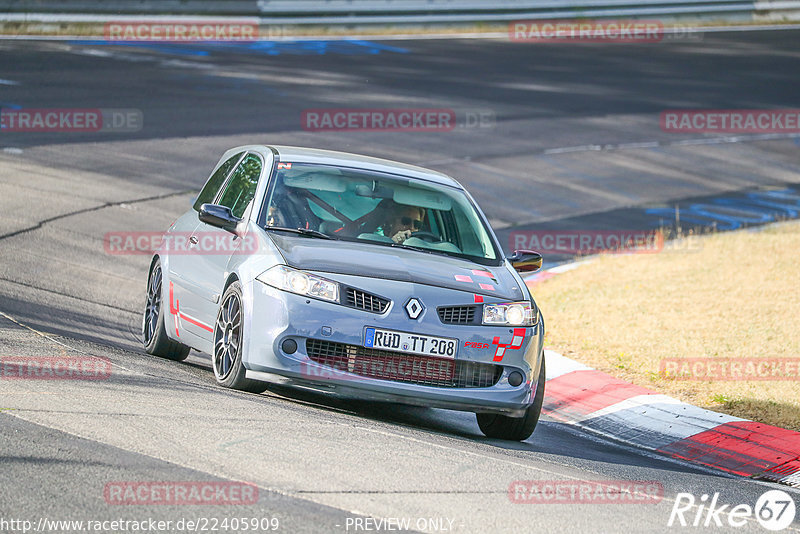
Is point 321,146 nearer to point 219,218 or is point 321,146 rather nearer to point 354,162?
point 354,162

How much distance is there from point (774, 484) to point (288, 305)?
322 cm

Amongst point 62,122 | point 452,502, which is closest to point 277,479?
point 452,502

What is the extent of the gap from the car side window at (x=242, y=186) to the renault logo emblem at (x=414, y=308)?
1787mm

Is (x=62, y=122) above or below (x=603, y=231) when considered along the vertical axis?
above

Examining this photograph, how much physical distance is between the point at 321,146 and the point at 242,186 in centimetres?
1189

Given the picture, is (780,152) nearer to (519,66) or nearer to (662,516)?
(519,66)

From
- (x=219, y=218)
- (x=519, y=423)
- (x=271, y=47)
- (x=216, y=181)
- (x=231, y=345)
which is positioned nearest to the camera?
(x=231, y=345)

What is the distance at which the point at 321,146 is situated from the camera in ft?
67.5

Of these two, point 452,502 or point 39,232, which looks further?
point 39,232

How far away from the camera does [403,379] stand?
718 centimetres

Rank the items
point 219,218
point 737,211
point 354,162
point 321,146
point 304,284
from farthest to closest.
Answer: point 321,146, point 737,211, point 354,162, point 219,218, point 304,284

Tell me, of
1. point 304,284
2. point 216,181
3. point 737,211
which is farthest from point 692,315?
point 737,211

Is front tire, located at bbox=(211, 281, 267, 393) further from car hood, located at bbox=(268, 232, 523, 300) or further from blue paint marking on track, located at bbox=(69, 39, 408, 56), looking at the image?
blue paint marking on track, located at bbox=(69, 39, 408, 56)

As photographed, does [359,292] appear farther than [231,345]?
No
